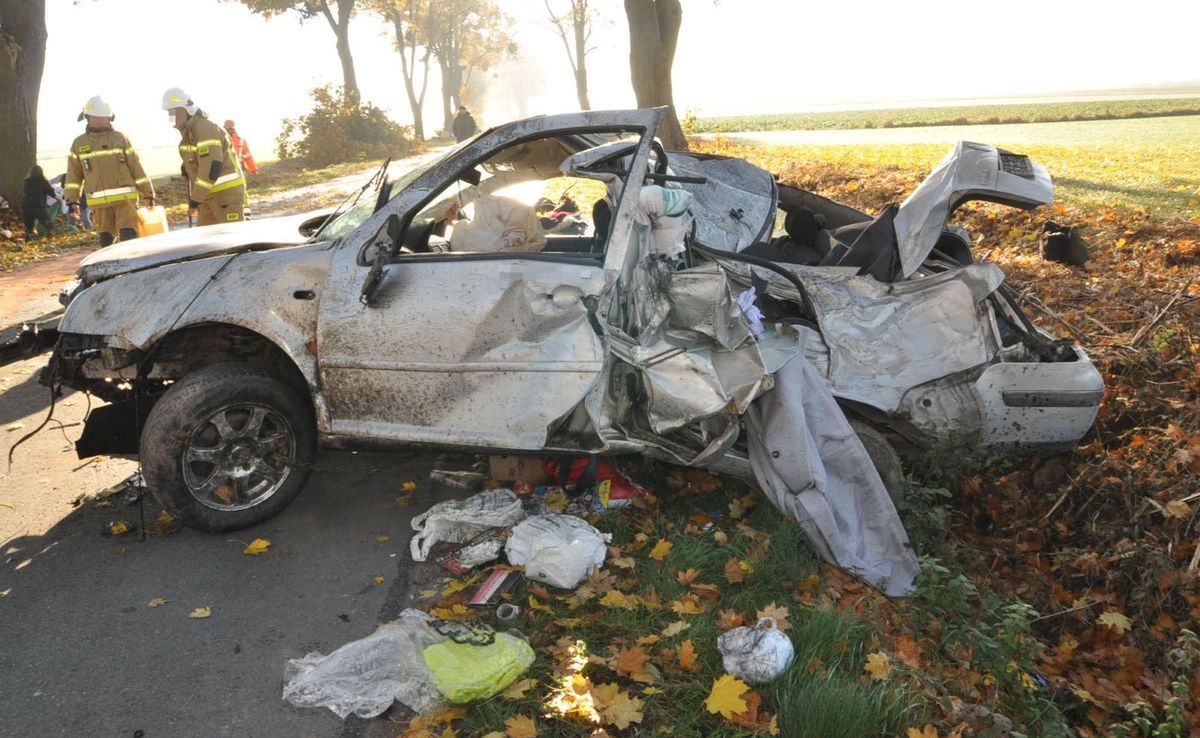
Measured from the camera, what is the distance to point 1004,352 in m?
3.99

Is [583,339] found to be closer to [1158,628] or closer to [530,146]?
[530,146]

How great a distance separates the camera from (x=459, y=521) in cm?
386

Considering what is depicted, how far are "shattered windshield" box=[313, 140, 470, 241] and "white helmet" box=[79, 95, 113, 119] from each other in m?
5.55

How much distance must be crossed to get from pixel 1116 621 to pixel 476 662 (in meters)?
2.80

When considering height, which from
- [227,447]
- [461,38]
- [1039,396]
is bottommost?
[1039,396]

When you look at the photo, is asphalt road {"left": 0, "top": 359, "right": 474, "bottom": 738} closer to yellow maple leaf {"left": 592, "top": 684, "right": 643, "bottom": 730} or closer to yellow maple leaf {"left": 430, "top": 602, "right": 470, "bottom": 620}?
yellow maple leaf {"left": 430, "top": 602, "right": 470, "bottom": 620}

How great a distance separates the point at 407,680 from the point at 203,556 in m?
1.56

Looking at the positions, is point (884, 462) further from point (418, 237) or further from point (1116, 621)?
point (418, 237)

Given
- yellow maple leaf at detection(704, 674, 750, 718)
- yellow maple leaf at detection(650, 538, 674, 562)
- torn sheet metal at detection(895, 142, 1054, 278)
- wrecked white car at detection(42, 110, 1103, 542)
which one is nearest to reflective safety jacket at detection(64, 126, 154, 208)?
wrecked white car at detection(42, 110, 1103, 542)

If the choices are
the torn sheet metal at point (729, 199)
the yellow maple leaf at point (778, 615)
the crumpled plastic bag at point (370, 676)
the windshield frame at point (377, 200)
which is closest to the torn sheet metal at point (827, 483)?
the yellow maple leaf at point (778, 615)

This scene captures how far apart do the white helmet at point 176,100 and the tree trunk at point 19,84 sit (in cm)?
819

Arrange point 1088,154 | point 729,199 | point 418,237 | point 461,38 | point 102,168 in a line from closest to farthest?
point 418,237 < point 729,199 < point 102,168 < point 1088,154 < point 461,38

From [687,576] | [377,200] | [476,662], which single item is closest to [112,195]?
[377,200]

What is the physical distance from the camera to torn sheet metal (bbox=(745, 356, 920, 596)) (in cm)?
360
